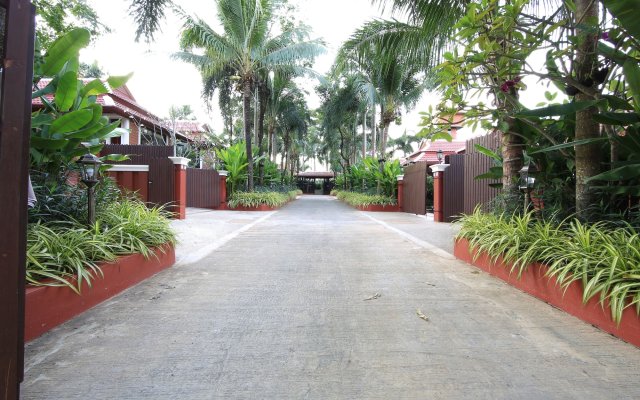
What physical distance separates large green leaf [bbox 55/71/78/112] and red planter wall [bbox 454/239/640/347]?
5.34m

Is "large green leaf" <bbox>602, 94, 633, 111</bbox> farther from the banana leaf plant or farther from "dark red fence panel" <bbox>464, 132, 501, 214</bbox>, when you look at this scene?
the banana leaf plant

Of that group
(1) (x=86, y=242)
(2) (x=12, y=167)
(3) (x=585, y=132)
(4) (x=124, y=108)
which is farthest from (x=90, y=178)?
(4) (x=124, y=108)

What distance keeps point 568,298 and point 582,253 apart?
0.43 meters

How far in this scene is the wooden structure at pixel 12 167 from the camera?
186 centimetres

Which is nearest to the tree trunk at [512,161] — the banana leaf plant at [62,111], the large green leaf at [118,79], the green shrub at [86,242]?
the green shrub at [86,242]

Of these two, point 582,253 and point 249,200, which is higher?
point 249,200

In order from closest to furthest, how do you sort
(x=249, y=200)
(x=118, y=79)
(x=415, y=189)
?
(x=118, y=79) → (x=415, y=189) → (x=249, y=200)

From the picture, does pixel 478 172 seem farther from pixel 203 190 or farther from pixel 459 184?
pixel 203 190

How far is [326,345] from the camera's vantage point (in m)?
2.99

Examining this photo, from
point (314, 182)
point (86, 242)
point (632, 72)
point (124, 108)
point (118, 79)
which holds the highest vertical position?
point (124, 108)

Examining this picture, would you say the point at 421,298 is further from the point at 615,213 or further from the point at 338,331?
the point at 615,213

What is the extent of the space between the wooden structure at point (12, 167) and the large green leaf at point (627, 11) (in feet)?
12.0

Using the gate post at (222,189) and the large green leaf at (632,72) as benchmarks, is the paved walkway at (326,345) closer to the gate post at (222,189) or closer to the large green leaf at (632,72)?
the large green leaf at (632,72)

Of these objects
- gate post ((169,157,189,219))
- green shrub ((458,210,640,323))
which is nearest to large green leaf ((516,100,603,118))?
green shrub ((458,210,640,323))
